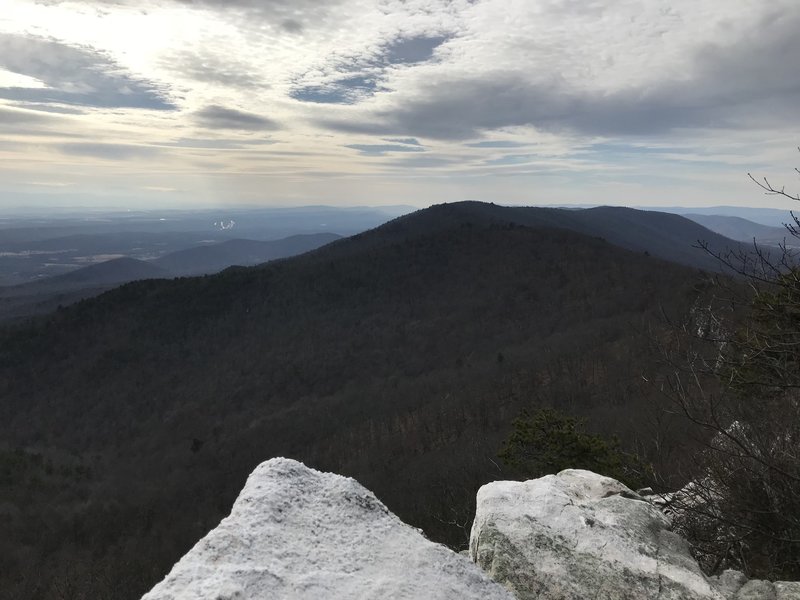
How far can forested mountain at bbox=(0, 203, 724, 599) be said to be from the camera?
71.0 m

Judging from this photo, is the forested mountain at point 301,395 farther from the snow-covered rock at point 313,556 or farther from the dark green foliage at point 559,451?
the dark green foliage at point 559,451

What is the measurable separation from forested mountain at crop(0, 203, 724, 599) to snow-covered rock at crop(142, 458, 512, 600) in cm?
590

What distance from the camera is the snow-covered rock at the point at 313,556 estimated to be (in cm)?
494

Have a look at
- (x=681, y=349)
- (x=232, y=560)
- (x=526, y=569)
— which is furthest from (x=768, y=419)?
(x=232, y=560)

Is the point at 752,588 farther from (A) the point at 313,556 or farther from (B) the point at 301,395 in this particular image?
(B) the point at 301,395

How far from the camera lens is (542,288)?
167875 millimetres

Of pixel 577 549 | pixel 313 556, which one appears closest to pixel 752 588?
pixel 577 549

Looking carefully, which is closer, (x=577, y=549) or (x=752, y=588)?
(x=752, y=588)

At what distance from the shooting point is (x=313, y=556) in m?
5.66

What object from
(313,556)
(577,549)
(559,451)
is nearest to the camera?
(313,556)

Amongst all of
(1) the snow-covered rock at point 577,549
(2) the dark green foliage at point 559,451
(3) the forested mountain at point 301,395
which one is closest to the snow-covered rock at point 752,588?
(1) the snow-covered rock at point 577,549

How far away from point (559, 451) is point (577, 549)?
15.2 meters

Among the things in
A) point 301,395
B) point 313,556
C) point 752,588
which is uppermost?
point 313,556

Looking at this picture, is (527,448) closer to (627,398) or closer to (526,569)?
(526,569)
